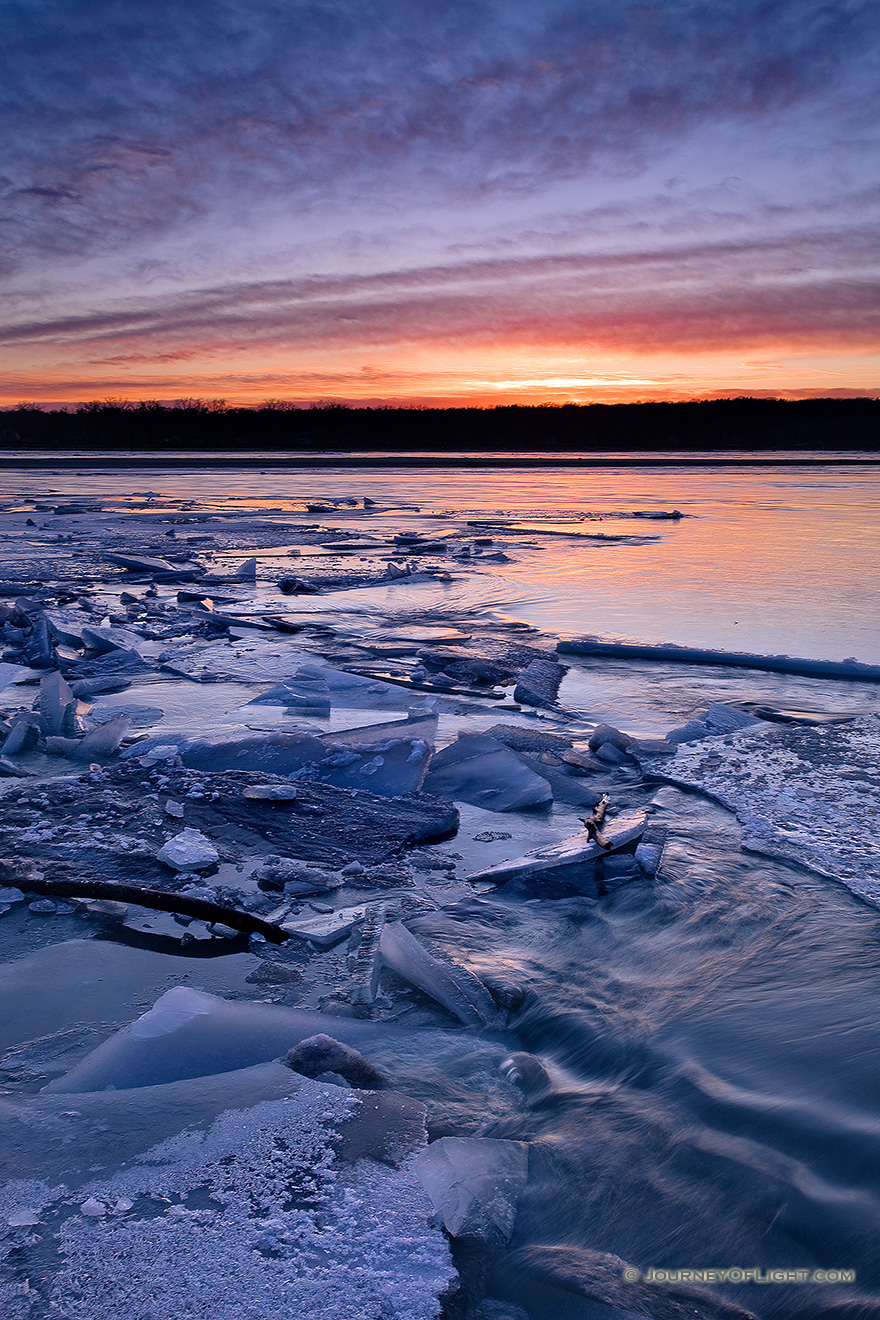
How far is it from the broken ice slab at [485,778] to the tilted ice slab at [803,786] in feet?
1.29

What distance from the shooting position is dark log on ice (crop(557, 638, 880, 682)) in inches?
126

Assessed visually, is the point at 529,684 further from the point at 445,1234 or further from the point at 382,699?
the point at 445,1234

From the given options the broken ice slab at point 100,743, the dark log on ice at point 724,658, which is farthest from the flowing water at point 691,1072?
the broken ice slab at point 100,743

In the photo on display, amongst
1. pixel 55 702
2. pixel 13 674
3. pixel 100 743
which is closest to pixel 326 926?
pixel 100 743

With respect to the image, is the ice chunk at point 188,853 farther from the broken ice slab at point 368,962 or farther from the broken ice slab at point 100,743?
the broken ice slab at point 100,743

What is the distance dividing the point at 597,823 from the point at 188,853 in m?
Answer: 0.94

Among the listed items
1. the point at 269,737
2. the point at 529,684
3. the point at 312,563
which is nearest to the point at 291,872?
the point at 269,737

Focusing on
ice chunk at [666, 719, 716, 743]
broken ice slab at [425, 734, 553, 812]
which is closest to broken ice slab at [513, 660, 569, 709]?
ice chunk at [666, 719, 716, 743]

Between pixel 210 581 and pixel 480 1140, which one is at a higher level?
pixel 210 581

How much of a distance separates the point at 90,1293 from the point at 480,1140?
1.48 feet

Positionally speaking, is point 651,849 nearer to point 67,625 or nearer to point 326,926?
point 326,926

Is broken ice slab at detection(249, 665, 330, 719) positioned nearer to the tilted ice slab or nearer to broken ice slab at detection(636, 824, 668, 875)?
the tilted ice slab

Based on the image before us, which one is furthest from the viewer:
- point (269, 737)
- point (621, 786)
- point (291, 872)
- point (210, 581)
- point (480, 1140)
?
point (210, 581)

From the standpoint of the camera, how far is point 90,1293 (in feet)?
2.56
